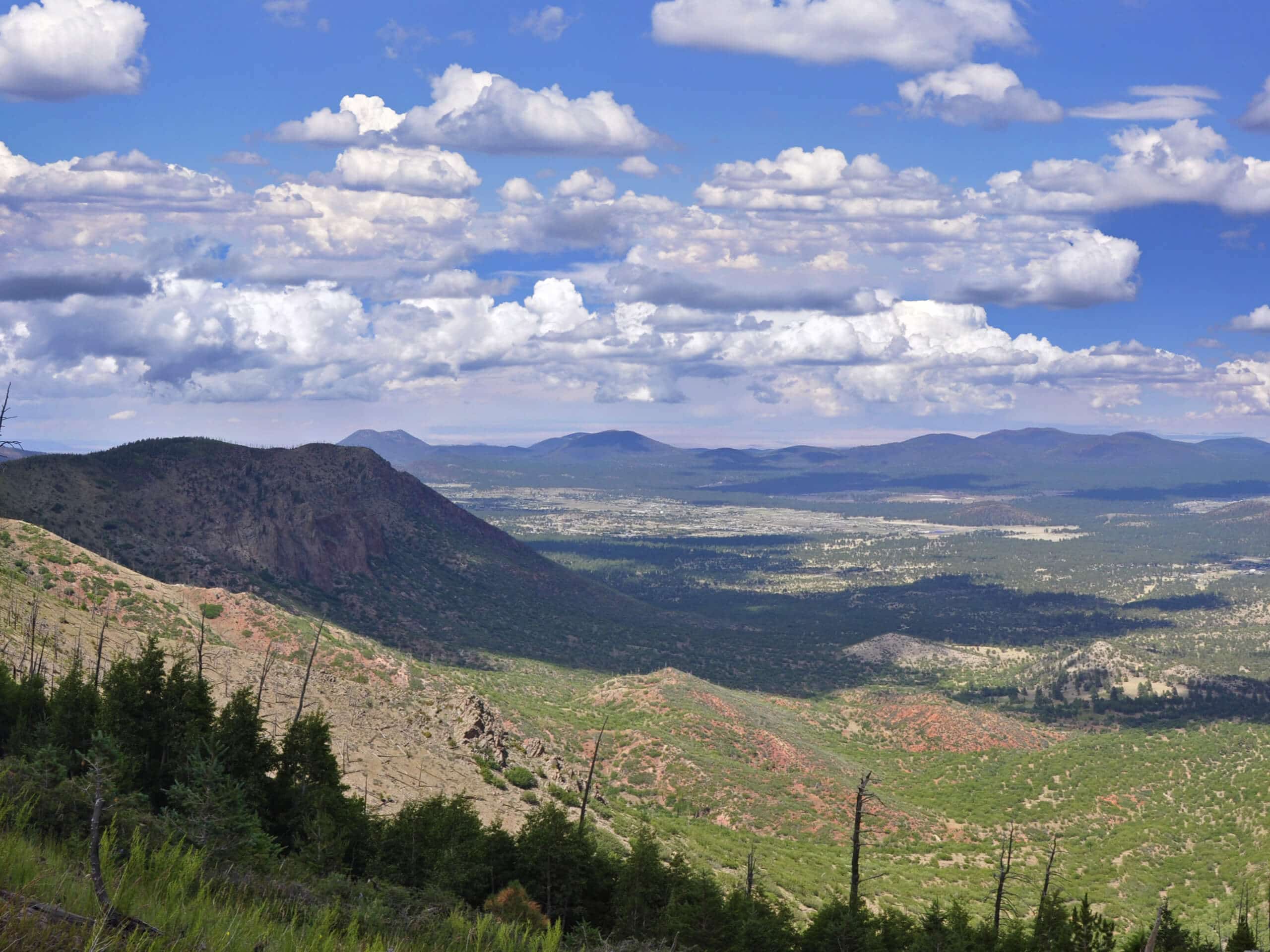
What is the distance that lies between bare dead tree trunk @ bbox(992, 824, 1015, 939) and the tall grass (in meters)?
28.2

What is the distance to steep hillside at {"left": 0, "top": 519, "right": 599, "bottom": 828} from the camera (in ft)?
143

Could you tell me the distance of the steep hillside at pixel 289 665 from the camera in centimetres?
4372

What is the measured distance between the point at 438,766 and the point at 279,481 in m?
84.0

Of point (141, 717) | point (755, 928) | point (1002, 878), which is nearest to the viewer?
point (755, 928)

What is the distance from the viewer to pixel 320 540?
375ft

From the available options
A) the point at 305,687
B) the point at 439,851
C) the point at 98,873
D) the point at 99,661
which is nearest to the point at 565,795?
the point at 305,687

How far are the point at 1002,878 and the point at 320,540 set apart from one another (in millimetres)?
95883

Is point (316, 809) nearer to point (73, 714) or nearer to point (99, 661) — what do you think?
point (73, 714)

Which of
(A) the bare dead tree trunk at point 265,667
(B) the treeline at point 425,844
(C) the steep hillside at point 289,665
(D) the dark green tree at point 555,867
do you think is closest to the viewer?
(B) the treeline at point 425,844

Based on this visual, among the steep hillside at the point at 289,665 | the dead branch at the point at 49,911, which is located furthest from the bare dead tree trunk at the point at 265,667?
the dead branch at the point at 49,911

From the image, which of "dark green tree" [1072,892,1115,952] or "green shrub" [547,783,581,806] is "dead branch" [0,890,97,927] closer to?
"dark green tree" [1072,892,1115,952]

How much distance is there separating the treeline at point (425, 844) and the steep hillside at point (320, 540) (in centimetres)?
6544

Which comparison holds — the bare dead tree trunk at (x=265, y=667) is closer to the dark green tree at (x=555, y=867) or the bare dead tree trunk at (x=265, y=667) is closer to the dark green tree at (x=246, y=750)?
the dark green tree at (x=246, y=750)

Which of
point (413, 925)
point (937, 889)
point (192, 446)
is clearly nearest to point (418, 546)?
point (192, 446)
